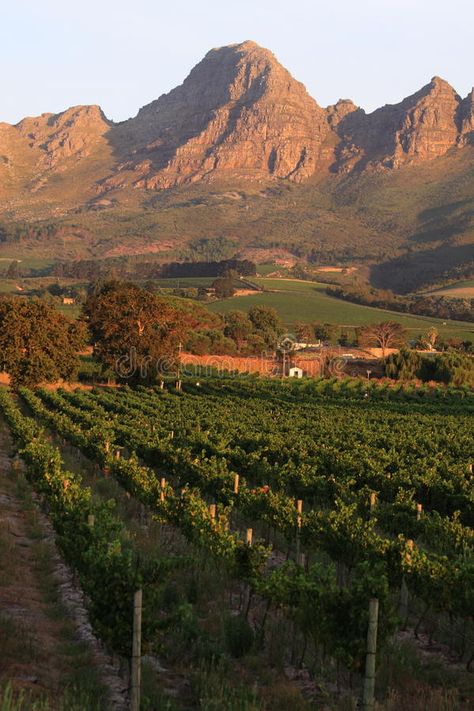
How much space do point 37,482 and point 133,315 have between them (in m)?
57.1

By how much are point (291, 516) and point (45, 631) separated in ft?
23.2

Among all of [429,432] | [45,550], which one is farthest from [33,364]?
[45,550]

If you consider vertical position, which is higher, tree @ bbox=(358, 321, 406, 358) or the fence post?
tree @ bbox=(358, 321, 406, 358)

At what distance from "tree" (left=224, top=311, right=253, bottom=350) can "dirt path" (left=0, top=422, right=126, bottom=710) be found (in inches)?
4288

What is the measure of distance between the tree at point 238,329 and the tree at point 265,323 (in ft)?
10.8

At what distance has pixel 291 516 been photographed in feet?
65.6

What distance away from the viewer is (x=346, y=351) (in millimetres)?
128125

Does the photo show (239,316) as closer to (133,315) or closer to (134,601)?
(133,315)

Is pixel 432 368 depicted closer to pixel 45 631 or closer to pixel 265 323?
pixel 265 323

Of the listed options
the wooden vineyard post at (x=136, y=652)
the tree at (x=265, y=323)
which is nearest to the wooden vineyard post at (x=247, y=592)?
the wooden vineyard post at (x=136, y=652)

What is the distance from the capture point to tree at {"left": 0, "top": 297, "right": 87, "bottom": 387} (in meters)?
71.9

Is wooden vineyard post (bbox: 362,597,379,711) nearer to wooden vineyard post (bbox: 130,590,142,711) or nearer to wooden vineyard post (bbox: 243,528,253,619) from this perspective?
wooden vineyard post (bbox: 130,590,142,711)

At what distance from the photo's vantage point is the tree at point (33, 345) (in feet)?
236

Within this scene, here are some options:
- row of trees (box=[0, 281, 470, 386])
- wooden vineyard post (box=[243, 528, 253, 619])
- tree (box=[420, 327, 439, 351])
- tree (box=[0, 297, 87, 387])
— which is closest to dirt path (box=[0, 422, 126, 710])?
wooden vineyard post (box=[243, 528, 253, 619])
